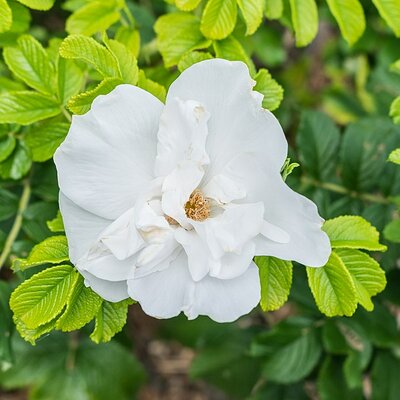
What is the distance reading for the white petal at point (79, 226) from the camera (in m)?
0.85

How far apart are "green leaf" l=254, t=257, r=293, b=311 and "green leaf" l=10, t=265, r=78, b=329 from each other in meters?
0.26

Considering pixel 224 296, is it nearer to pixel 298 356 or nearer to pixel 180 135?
pixel 180 135

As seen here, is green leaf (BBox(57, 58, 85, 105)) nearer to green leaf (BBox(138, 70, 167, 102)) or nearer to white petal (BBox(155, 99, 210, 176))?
green leaf (BBox(138, 70, 167, 102))

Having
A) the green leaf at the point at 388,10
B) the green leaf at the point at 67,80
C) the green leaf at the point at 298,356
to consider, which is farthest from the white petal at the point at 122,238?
the green leaf at the point at 298,356

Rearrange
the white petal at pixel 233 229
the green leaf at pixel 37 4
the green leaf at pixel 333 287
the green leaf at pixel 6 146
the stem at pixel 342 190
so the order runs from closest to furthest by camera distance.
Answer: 1. the white petal at pixel 233 229
2. the green leaf at pixel 333 287
3. the green leaf at pixel 37 4
4. the green leaf at pixel 6 146
5. the stem at pixel 342 190

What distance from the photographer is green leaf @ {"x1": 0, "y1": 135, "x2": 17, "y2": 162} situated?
43.9 inches

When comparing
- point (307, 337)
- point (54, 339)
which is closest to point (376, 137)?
point (307, 337)

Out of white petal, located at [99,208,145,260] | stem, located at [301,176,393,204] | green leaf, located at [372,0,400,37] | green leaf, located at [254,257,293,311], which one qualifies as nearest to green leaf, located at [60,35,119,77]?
white petal, located at [99,208,145,260]

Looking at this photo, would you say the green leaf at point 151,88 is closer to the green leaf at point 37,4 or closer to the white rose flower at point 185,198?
the white rose flower at point 185,198

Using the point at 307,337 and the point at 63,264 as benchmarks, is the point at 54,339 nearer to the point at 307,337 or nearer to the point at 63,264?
the point at 307,337

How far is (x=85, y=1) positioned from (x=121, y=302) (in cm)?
55

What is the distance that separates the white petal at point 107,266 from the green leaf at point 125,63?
10.4 inches

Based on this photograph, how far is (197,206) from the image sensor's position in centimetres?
86

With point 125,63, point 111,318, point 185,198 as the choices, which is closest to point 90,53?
point 125,63
